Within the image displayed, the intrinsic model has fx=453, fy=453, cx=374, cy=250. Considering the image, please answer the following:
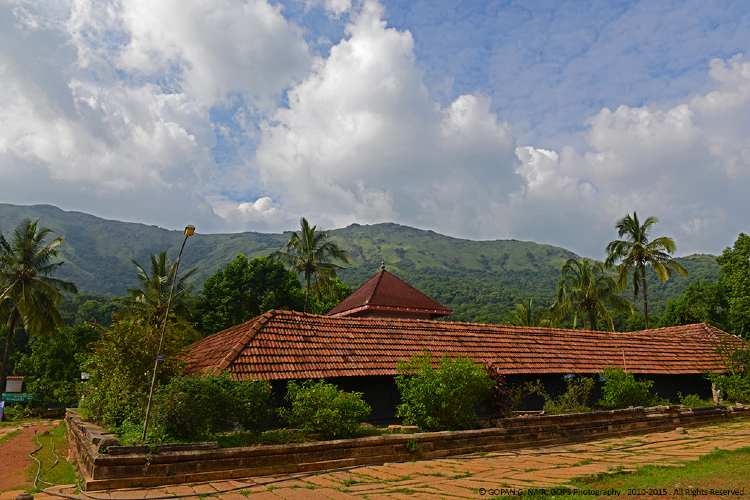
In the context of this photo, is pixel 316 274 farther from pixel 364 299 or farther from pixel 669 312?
pixel 669 312

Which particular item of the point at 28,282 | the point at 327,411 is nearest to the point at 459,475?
the point at 327,411

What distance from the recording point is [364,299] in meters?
20.3

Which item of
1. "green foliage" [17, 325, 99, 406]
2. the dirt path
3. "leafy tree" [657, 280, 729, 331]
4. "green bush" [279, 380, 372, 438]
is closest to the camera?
"green bush" [279, 380, 372, 438]

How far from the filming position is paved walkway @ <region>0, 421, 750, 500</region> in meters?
5.91

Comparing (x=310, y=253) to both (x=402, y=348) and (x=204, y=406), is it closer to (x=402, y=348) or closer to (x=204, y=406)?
(x=402, y=348)

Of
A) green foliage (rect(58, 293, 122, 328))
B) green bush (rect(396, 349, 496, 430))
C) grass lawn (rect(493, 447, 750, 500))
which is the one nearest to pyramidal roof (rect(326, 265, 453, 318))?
green bush (rect(396, 349, 496, 430))

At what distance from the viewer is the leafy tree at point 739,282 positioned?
28281 mm

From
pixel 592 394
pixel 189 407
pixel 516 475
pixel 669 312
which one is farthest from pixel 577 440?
pixel 669 312

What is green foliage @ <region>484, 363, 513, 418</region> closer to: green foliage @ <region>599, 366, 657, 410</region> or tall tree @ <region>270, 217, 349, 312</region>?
green foliage @ <region>599, 366, 657, 410</region>

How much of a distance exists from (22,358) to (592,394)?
137 ft

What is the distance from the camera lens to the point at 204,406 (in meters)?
7.58

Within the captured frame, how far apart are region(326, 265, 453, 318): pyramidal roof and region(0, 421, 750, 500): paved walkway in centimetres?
1062

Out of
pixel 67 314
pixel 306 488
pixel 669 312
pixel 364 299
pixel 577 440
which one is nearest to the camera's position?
pixel 306 488

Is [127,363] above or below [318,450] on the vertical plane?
above
